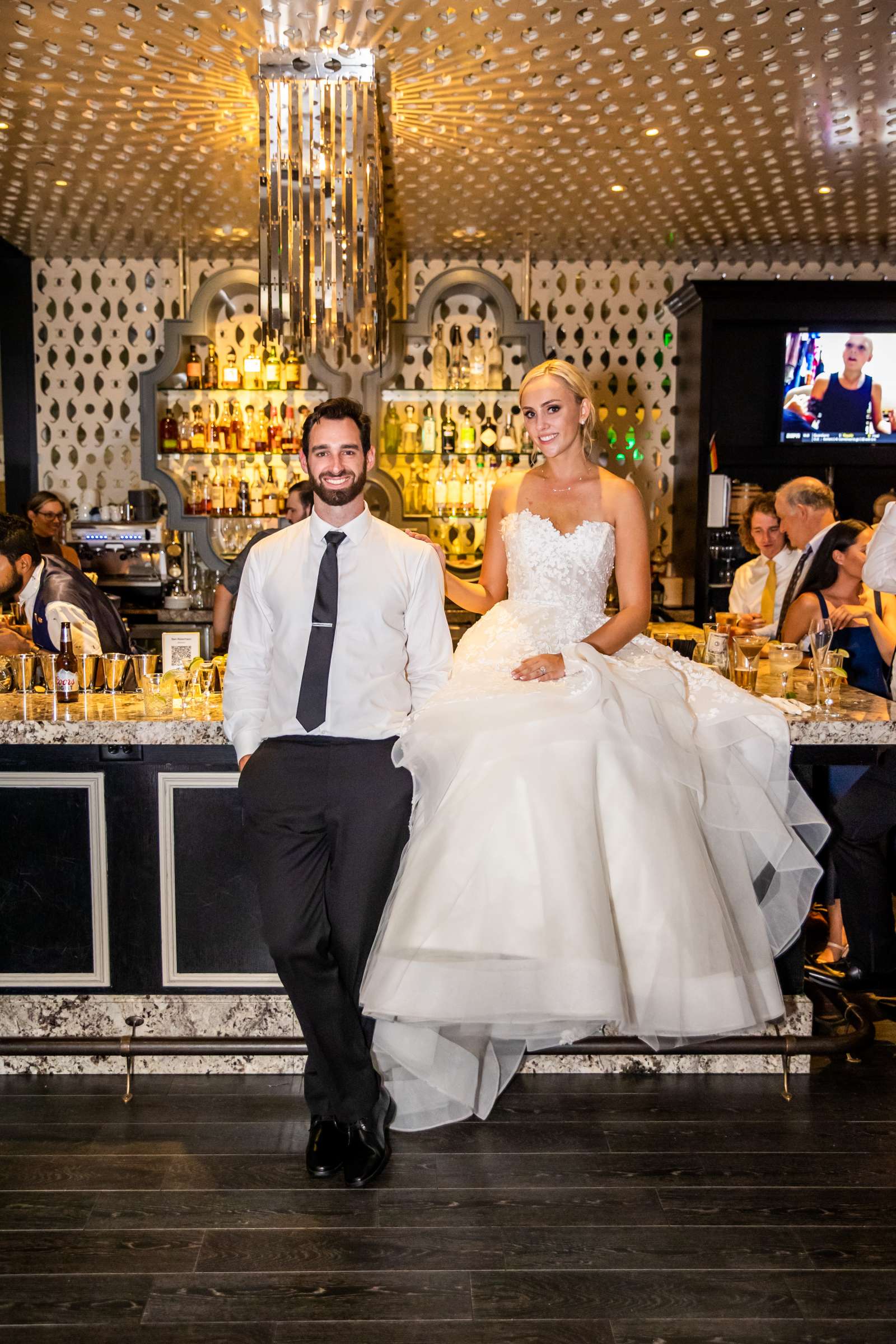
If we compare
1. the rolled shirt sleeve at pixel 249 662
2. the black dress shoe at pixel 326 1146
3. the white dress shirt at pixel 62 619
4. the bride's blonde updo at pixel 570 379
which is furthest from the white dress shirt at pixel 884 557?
the white dress shirt at pixel 62 619

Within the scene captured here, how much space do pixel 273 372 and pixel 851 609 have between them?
4.49 meters

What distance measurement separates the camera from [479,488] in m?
7.30

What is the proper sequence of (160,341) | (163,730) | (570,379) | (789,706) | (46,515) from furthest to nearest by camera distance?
(160,341), (46,515), (570,379), (789,706), (163,730)

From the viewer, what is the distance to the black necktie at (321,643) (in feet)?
8.93

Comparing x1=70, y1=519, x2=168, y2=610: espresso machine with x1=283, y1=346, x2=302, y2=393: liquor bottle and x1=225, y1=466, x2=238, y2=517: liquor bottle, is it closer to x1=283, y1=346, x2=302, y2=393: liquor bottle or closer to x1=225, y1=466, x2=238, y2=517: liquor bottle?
x1=225, y1=466, x2=238, y2=517: liquor bottle

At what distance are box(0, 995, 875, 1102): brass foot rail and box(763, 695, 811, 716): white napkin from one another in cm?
90

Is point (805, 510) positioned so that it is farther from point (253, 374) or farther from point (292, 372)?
point (253, 374)

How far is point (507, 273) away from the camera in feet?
25.3

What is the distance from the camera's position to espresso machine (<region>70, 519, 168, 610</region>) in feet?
23.9

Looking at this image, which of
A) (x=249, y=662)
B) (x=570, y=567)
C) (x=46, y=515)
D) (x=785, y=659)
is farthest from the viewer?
(x=46, y=515)

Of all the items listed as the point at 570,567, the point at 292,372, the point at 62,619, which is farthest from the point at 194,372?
the point at 570,567

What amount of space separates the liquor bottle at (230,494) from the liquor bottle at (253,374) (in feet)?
1.76

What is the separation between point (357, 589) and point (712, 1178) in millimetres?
1644

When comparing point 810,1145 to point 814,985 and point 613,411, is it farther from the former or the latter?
point 613,411
